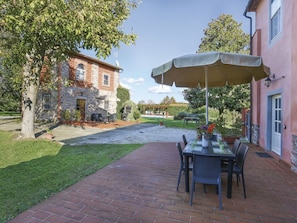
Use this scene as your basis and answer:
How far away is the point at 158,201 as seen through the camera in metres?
3.10

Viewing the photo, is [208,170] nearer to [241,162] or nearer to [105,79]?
[241,162]

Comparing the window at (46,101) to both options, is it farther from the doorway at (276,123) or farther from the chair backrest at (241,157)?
the chair backrest at (241,157)

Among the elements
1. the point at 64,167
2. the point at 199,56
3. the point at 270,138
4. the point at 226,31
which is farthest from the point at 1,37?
the point at 226,31

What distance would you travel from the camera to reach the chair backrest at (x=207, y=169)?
2910 millimetres

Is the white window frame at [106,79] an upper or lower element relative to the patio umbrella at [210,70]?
upper

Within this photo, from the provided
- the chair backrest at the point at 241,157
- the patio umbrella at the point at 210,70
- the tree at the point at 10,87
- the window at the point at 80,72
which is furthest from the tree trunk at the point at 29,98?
the window at the point at 80,72

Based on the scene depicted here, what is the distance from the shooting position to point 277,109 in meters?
6.39

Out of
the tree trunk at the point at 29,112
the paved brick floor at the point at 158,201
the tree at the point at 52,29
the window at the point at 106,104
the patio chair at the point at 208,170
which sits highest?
the tree at the point at 52,29

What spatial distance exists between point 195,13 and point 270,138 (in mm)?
7994

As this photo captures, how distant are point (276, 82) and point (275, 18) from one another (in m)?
2.29

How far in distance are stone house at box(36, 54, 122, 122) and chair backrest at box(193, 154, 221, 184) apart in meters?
13.1

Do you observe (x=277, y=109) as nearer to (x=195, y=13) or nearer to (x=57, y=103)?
(x=195, y=13)

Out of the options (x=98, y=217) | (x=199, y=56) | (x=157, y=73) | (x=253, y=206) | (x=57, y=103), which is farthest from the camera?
(x=57, y=103)

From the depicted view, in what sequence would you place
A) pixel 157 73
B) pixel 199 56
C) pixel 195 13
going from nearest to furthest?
pixel 199 56 → pixel 157 73 → pixel 195 13
